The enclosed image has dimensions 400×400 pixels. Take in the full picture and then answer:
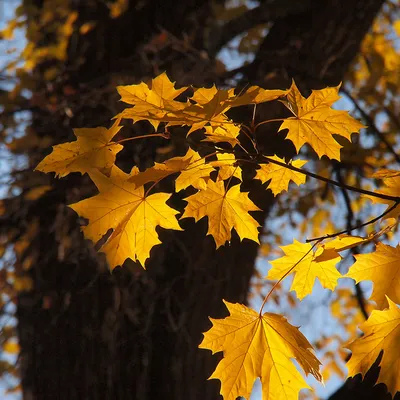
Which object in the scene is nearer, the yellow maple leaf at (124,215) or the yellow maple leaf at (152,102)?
the yellow maple leaf at (152,102)

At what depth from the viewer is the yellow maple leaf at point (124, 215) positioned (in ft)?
3.99

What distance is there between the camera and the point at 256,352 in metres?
1.26

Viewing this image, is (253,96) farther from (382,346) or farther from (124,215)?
(382,346)

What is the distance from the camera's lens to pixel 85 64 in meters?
2.98

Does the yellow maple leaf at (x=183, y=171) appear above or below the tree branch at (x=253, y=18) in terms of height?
below

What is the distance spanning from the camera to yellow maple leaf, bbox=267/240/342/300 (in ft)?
4.14

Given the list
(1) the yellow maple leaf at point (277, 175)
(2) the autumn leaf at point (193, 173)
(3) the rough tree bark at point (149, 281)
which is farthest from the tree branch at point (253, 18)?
(2) the autumn leaf at point (193, 173)

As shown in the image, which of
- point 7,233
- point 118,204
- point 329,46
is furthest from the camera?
point 7,233

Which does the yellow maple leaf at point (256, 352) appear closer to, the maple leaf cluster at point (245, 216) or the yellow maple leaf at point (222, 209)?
the maple leaf cluster at point (245, 216)

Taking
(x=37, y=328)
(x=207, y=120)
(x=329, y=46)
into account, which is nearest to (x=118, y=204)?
(x=207, y=120)

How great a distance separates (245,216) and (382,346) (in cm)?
43

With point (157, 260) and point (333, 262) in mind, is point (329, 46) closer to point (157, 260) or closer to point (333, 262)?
point (157, 260)

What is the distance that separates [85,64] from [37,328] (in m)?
1.45

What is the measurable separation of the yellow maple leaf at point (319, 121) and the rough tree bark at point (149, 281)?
1007 mm
